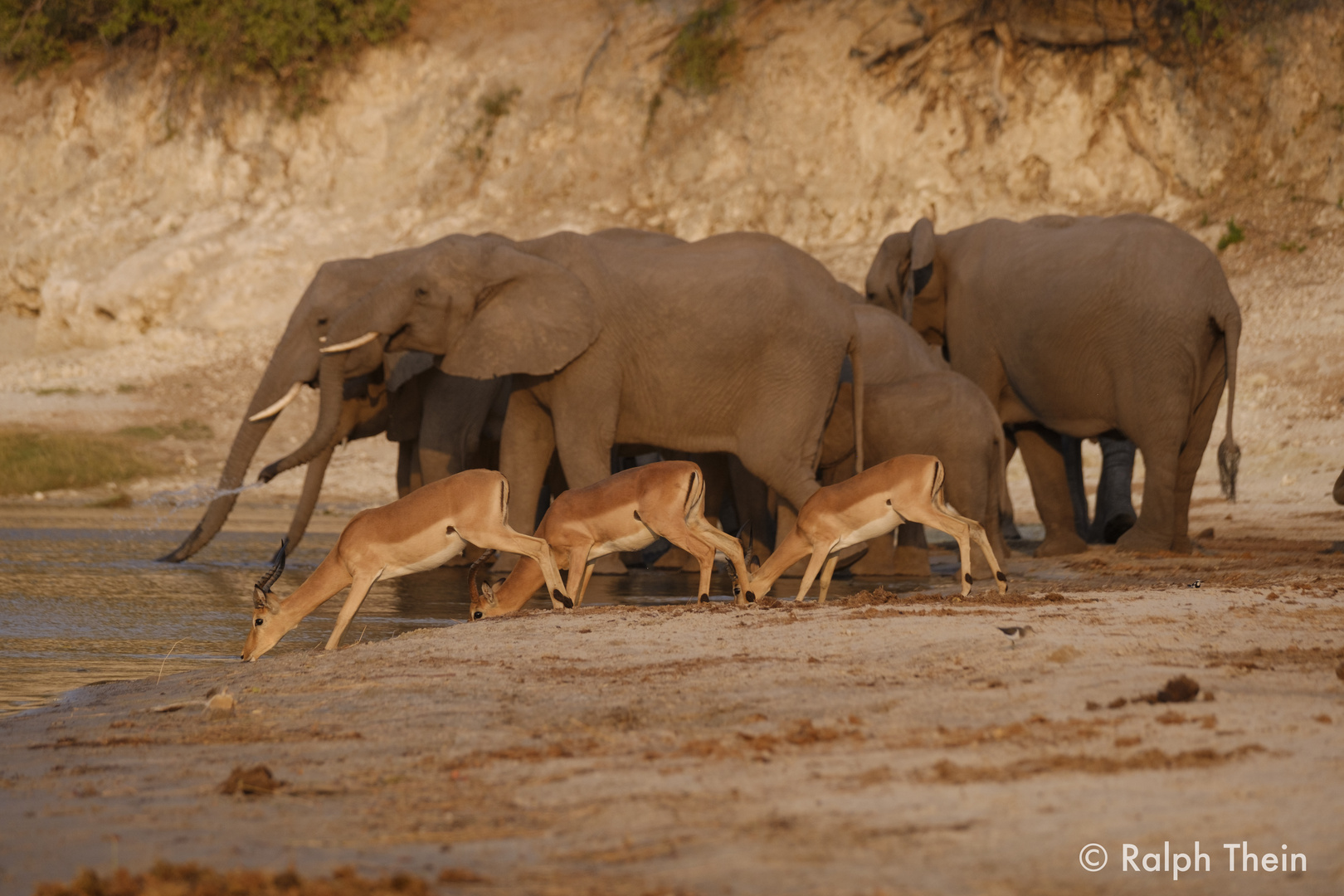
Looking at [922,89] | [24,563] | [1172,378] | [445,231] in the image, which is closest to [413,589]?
[24,563]

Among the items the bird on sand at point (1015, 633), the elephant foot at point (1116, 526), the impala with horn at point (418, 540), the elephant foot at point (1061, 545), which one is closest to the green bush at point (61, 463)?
the elephant foot at point (1116, 526)

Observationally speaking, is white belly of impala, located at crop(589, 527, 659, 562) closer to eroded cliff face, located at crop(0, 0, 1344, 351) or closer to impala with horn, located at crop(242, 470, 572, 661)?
impala with horn, located at crop(242, 470, 572, 661)

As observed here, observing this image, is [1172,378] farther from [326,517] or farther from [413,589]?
[326,517]

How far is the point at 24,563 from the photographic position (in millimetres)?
12578

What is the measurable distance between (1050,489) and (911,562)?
2.43 metres

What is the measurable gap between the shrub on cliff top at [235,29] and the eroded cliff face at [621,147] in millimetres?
546

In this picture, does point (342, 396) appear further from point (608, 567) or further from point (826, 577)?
point (826, 577)

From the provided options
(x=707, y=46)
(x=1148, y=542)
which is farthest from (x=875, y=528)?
(x=707, y=46)

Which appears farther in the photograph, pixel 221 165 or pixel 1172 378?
pixel 221 165

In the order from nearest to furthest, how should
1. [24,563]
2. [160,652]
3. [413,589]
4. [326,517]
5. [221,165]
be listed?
[160,652] → [413,589] → [24,563] → [326,517] → [221,165]

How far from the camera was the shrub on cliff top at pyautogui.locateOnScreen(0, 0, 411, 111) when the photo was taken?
99.8 feet

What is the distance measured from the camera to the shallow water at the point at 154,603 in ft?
24.8

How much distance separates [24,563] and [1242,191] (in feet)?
69.4

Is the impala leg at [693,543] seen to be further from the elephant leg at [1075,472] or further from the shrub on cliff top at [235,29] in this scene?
the shrub on cliff top at [235,29]
